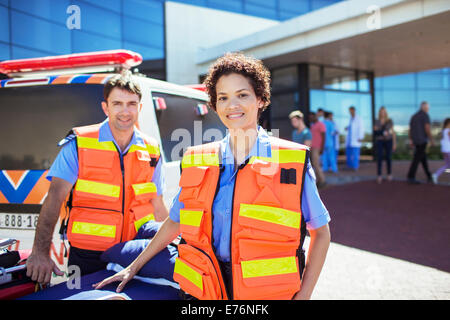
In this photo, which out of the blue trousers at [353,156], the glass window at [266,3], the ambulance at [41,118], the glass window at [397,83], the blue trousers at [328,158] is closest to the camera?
the ambulance at [41,118]

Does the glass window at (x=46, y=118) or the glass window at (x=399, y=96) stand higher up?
the glass window at (x=399, y=96)

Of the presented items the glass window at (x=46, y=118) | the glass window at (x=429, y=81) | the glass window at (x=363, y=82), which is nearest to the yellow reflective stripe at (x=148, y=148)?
the glass window at (x=46, y=118)

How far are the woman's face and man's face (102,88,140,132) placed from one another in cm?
93

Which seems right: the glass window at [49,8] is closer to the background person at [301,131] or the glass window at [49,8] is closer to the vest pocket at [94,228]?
the vest pocket at [94,228]

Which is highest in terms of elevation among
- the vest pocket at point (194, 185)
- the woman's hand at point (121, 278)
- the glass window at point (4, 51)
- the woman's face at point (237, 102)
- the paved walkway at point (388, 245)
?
the glass window at point (4, 51)

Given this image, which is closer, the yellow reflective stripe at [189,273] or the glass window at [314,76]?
the yellow reflective stripe at [189,273]

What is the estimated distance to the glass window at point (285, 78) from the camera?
13.5 meters

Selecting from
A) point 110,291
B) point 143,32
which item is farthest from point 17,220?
point 143,32

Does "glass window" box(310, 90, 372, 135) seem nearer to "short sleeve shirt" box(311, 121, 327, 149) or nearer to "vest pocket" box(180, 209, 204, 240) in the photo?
"short sleeve shirt" box(311, 121, 327, 149)

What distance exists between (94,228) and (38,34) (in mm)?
1597

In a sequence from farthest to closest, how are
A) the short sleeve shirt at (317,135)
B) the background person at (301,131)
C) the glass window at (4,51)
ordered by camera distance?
the short sleeve shirt at (317,135), the background person at (301,131), the glass window at (4,51)

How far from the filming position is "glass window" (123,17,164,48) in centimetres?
1247

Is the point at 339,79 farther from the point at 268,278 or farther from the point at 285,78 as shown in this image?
the point at 268,278

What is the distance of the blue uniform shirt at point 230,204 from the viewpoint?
1473 millimetres
